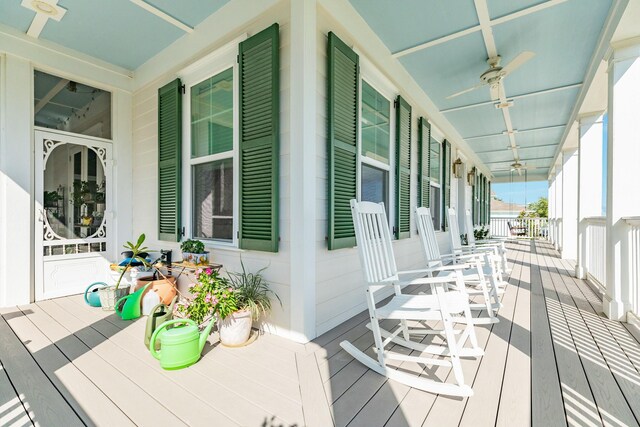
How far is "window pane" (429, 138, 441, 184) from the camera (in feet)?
17.6

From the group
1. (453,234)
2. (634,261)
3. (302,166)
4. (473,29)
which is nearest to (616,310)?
(634,261)

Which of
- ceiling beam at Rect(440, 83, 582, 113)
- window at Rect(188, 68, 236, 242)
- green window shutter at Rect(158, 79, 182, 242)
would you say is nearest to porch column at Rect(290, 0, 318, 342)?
window at Rect(188, 68, 236, 242)

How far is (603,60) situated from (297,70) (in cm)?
323

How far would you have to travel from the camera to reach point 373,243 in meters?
2.32

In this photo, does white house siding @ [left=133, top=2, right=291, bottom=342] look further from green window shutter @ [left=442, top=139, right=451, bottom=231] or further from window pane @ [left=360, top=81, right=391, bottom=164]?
green window shutter @ [left=442, top=139, right=451, bottom=231]

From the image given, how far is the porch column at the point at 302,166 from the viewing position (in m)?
2.26

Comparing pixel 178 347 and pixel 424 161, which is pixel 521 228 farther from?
pixel 178 347

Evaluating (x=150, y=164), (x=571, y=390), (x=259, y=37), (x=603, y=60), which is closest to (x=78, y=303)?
(x=150, y=164)

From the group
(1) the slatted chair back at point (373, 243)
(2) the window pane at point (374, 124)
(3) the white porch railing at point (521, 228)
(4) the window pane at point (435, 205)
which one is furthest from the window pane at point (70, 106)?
(3) the white porch railing at point (521, 228)

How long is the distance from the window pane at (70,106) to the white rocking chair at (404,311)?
369 centimetres

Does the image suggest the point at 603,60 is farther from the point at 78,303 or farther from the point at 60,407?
the point at 78,303

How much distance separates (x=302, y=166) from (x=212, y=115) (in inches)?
57.2

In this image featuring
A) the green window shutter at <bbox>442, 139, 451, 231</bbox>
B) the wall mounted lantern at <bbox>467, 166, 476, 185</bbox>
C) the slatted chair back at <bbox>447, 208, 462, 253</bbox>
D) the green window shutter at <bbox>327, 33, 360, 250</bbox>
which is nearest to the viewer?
the green window shutter at <bbox>327, 33, 360, 250</bbox>

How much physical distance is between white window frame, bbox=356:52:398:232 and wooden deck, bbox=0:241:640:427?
5.13ft
